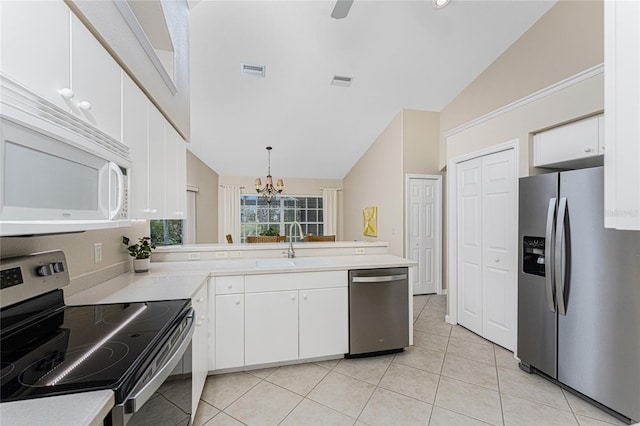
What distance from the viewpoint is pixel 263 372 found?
7.89 feet

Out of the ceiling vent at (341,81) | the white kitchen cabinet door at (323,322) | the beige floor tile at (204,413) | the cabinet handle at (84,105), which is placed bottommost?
the beige floor tile at (204,413)

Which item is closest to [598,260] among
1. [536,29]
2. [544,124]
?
[544,124]

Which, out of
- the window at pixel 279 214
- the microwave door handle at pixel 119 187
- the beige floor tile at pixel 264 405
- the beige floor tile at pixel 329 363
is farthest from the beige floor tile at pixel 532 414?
the window at pixel 279 214

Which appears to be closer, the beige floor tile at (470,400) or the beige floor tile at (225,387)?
the beige floor tile at (470,400)

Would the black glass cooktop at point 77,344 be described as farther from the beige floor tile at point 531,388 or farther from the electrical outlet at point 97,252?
the beige floor tile at point 531,388

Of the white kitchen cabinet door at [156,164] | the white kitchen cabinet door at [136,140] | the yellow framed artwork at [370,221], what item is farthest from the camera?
the yellow framed artwork at [370,221]

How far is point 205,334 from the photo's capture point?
207 cm

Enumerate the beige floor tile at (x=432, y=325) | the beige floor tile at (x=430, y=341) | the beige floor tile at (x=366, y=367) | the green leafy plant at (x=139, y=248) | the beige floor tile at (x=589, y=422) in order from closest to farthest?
the beige floor tile at (x=589, y=422), the green leafy plant at (x=139, y=248), the beige floor tile at (x=366, y=367), the beige floor tile at (x=430, y=341), the beige floor tile at (x=432, y=325)

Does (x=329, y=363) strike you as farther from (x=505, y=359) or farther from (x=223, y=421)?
(x=505, y=359)

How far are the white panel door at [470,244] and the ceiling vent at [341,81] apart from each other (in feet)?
6.30

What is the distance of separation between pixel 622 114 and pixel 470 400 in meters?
2.02

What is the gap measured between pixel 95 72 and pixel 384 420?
94.7 inches

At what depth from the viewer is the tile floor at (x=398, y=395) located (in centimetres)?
186

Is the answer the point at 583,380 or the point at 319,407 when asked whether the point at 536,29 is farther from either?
the point at 319,407
